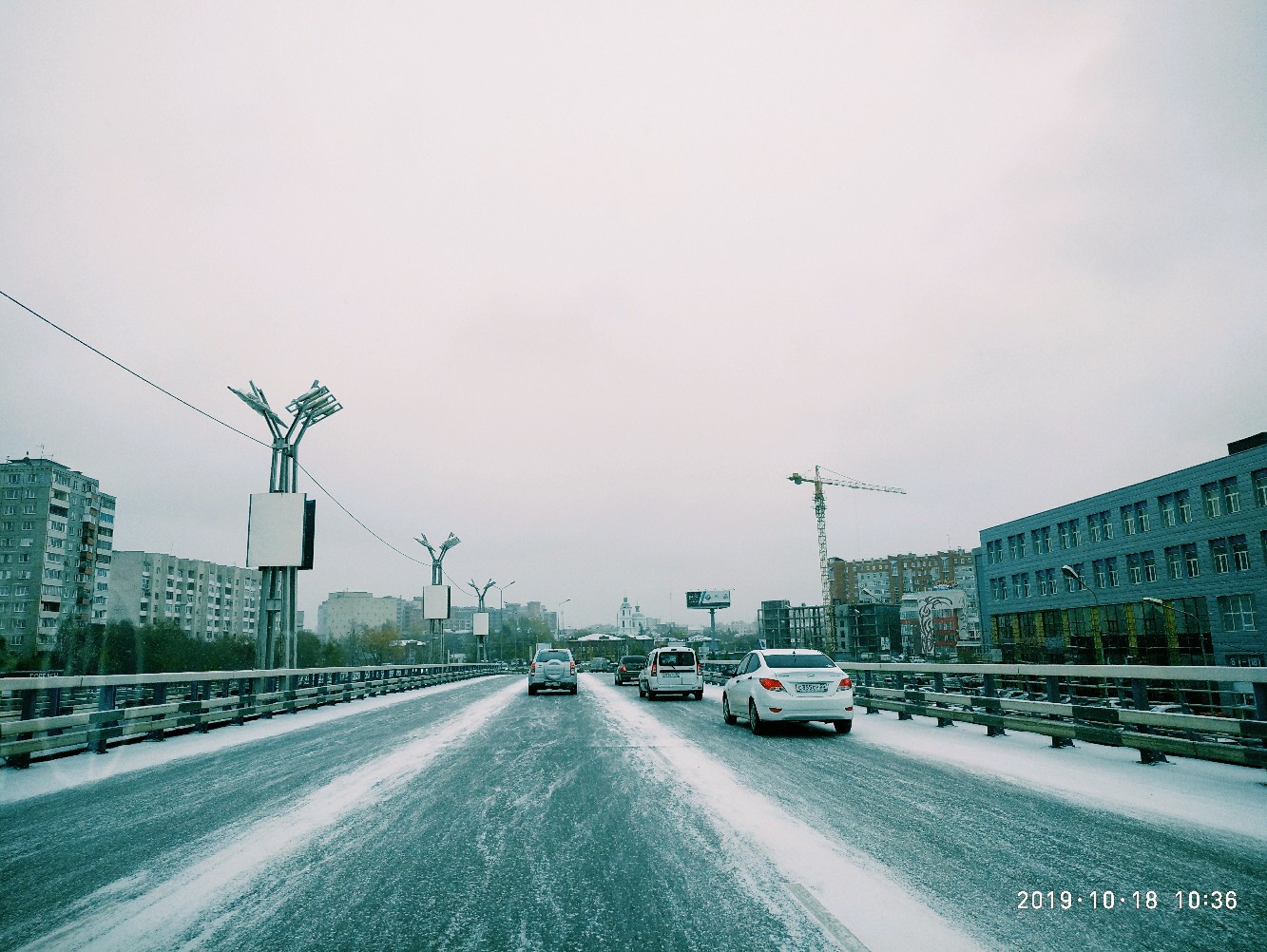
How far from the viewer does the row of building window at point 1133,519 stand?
4991 cm

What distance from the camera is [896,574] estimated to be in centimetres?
18562

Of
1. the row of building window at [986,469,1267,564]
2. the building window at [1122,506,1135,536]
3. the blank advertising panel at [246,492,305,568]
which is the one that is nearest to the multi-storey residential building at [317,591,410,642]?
the row of building window at [986,469,1267,564]

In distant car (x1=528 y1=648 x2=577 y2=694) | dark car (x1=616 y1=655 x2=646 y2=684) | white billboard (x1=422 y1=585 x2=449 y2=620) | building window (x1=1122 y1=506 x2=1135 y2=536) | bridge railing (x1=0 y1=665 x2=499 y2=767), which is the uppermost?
building window (x1=1122 y1=506 x2=1135 y2=536)

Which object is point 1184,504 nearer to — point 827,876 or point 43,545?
point 827,876

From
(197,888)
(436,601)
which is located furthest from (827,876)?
(436,601)

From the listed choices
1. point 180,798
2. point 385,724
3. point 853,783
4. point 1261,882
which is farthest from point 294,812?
point 385,724

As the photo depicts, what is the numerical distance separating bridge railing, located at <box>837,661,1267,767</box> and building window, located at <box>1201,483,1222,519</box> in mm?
45553

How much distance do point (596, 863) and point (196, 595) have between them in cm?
14130

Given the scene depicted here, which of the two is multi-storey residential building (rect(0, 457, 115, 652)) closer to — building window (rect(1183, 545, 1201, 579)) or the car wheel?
the car wheel

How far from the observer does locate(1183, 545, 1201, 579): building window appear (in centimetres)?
5261

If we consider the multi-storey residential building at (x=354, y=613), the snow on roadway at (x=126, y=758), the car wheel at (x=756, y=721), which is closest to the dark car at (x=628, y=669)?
the snow on roadway at (x=126, y=758)

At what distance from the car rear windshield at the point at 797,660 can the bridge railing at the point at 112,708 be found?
10354mm

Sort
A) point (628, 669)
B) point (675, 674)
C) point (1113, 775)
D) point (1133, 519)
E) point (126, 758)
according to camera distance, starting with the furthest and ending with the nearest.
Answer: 1. point (1133, 519)
2. point (628, 669)
3. point (675, 674)
4. point (126, 758)
5. point (1113, 775)

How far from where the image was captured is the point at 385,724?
57.4 ft
